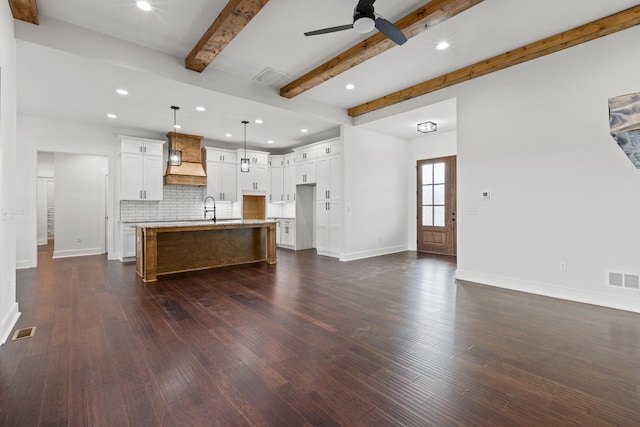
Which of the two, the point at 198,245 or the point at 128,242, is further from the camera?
the point at 128,242

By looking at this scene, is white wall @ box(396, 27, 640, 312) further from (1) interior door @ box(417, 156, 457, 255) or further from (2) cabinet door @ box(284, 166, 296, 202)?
(2) cabinet door @ box(284, 166, 296, 202)

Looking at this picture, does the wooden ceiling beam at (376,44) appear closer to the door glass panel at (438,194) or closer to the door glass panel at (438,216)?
the door glass panel at (438,194)

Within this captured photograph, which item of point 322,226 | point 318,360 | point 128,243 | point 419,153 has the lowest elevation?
point 318,360

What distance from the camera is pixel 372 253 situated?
6.93 m

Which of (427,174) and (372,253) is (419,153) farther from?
(372,253)

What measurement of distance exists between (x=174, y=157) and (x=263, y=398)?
186 inches

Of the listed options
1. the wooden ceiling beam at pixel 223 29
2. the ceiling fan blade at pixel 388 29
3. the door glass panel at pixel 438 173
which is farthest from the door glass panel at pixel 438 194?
Result: the wooden ceiling beam at pixel 223 29

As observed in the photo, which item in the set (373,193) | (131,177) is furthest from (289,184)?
(131,177)

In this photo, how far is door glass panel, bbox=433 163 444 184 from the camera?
24.1ft

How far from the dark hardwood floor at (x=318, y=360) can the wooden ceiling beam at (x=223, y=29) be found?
123 inches

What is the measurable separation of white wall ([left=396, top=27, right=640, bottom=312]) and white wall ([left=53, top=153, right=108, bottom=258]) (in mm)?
8438

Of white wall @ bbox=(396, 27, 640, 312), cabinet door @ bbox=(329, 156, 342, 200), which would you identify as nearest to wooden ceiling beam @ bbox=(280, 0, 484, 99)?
white wall @ bbox=(396, 27, 640, 312)

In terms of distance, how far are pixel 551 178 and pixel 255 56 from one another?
430 centimetres

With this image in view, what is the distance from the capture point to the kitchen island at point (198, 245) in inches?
186
